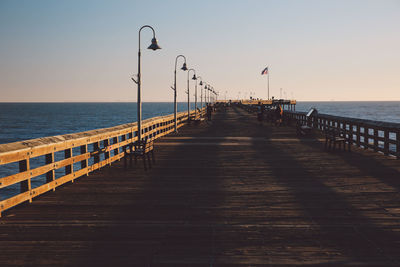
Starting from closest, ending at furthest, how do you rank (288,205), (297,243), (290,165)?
1. (297,243)
2. (288,205)
3. (290,165)

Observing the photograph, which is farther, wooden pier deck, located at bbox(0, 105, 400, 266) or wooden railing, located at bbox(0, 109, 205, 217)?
wooden railing, located at bbox(0, 109, 205, 217)

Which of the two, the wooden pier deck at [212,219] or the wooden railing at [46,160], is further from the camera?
the wooden railing at [46,160]

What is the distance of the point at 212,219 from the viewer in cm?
645

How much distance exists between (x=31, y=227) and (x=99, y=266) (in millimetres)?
1985

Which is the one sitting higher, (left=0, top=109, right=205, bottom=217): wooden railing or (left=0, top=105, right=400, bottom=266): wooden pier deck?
(left=0, top=109, right=205, bottom=217): wooden railing

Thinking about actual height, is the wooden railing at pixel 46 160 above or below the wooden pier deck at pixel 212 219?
above

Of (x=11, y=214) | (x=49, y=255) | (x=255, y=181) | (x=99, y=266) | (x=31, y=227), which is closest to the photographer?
(x=99, y=266)

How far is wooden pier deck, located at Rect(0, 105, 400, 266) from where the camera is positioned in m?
4.93

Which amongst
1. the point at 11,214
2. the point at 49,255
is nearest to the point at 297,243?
the point at 49,255

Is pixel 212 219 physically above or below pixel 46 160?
below

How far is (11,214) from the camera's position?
22.2 feet

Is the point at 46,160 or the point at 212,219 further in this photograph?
the point at 46,160

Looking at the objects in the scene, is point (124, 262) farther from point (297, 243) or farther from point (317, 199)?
point (317, 199)

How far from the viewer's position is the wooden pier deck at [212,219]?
4934 millimetres
